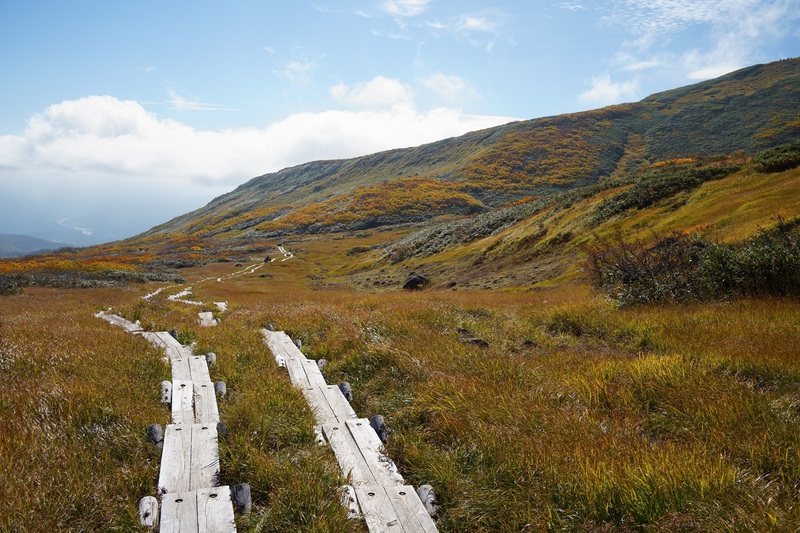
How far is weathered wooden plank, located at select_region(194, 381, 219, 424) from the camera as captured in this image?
5.68 meters

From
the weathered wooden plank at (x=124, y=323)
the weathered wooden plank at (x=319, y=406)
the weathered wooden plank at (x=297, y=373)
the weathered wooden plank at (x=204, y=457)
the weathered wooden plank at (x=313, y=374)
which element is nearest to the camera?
the weathered wooden plank at (x=204, y=457)

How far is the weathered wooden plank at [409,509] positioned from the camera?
373cm

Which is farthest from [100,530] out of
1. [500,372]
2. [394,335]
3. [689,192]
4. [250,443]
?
[689,192]

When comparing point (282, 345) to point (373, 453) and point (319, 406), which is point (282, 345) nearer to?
point (319, 406)

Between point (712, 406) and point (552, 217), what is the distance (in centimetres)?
3871

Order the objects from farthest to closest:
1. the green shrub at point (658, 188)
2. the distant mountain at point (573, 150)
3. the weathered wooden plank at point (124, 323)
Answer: the distant mountain at point (573, 150) → the green shrub at point (658, 188) → the weathered wooden plank at point (124, 323)

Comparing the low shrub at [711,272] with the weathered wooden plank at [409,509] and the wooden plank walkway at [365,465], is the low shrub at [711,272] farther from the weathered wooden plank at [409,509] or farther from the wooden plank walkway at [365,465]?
the weathered wooden plank at [409,509]

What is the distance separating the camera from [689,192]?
3012cm

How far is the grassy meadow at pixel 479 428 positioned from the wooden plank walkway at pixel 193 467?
18 cm

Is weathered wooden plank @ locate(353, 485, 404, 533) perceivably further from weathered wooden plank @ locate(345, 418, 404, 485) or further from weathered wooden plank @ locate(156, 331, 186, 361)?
weathered wooden plank @ locate(156, 331, 186, 361)

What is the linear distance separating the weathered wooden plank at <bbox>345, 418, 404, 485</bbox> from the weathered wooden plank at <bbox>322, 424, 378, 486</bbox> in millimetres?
46

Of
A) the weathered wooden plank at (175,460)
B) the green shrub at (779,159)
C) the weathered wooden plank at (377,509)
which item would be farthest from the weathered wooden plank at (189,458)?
the green shrub at (779,159)

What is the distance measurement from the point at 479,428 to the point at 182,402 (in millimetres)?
4366

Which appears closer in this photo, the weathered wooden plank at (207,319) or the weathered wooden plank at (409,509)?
the weathered wooden plank at (409,509)
